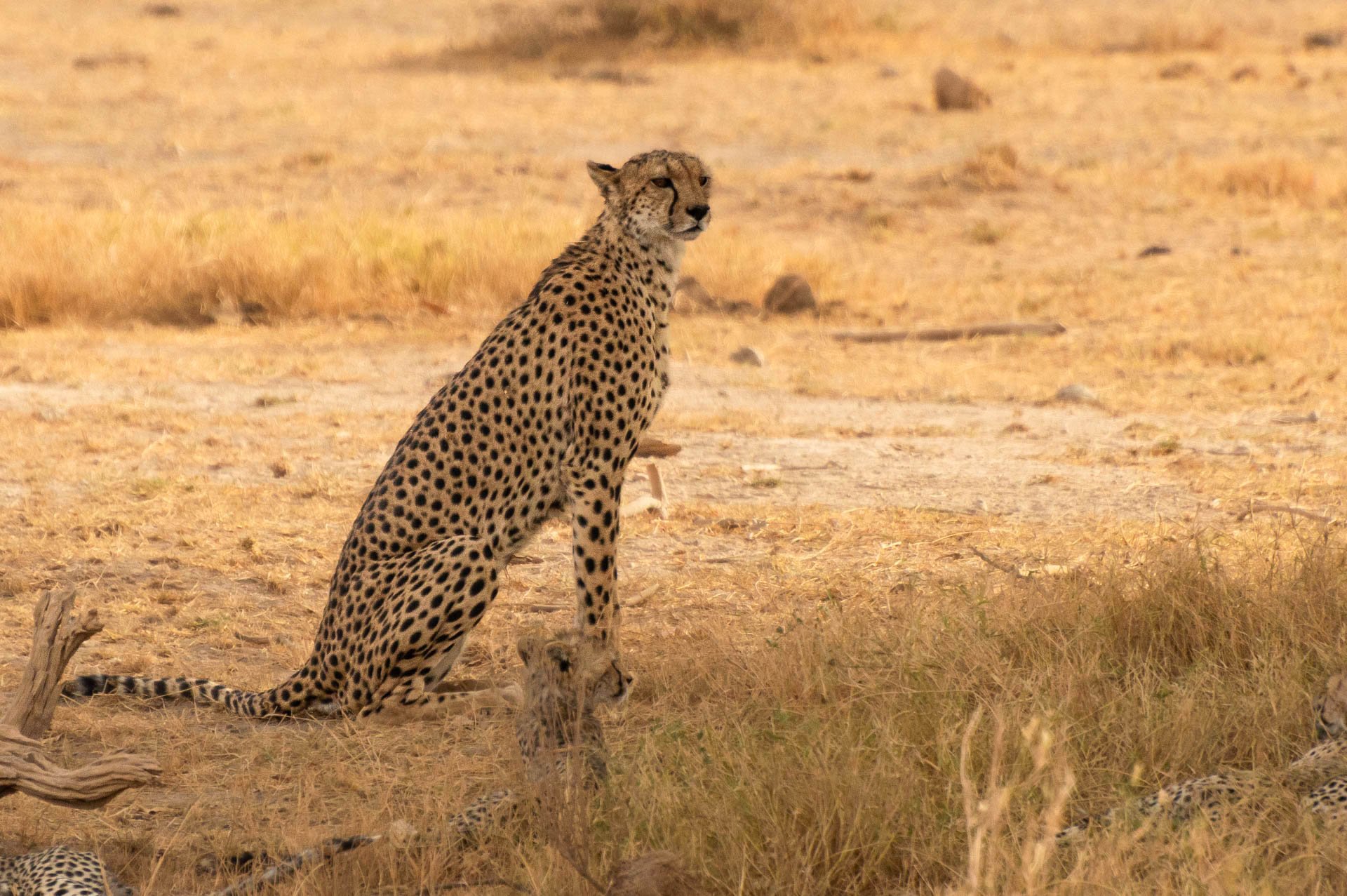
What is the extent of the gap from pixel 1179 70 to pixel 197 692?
605 inches

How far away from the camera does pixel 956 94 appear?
15445 millimetres

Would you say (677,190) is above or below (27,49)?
below

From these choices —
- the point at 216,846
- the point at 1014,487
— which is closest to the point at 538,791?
the point at 216,846

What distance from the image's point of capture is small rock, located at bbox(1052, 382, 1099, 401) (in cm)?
744

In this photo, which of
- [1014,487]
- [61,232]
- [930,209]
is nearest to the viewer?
[1014,487]

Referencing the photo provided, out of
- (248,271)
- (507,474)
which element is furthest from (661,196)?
(248,271)

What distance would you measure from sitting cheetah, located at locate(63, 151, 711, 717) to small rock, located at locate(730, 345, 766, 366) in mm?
3648

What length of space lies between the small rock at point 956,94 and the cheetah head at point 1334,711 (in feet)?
41.2

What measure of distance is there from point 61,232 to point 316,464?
3.78 metres

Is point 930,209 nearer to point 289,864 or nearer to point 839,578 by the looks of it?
point 839,578

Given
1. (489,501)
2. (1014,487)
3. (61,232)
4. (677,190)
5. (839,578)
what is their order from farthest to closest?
(61,232), (1014,487), (839,578), (677,190), (489,501)

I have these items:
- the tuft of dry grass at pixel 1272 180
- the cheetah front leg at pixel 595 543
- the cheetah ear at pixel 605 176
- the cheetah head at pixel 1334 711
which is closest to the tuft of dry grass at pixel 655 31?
the tuft of dry grass at pixel 1272 180

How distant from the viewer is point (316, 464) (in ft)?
21.2

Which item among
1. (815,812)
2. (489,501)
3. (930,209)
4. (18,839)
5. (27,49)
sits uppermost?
(27,49)
